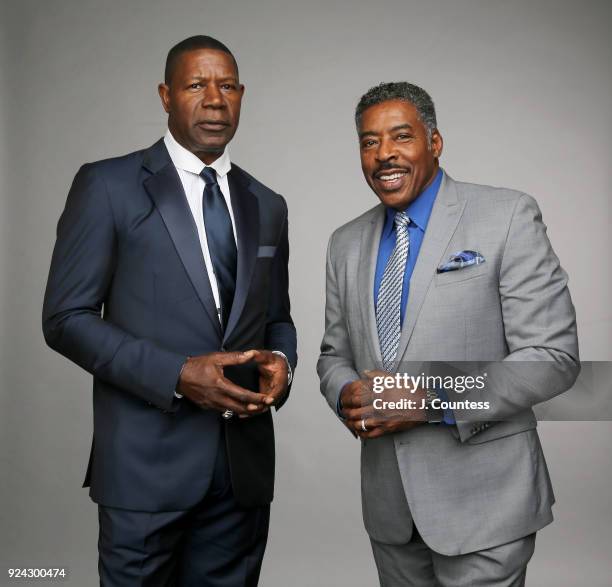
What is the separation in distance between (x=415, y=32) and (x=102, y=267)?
128 inches

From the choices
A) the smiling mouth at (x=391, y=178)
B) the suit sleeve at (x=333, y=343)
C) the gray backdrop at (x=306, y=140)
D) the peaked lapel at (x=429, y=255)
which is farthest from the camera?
the gray backdrop at (x=306, y=140)

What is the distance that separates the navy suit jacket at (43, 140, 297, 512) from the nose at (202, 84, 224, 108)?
A: 23 centimetres

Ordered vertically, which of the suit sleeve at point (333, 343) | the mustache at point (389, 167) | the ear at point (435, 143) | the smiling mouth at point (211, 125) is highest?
the smiling mouth at point (211, 125)

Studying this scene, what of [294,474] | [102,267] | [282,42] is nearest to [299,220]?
[282,42]

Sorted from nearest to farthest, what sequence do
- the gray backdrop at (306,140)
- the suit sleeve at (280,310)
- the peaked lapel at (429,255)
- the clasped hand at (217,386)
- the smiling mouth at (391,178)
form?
the clasped hand at (217,386) < the peaked lapel at (429,255) < the smiling mouth at (391,178) < the suit sleeve at (280,310) < the gray backdrop at (306,140)

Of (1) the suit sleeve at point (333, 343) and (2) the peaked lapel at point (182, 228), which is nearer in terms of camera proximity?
(2) the peaked lapel at point (182, 228)

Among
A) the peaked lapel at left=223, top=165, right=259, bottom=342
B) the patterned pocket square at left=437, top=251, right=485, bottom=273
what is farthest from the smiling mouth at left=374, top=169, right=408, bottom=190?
the peaked lapel at left=223, top=165, right=259, bottom=342

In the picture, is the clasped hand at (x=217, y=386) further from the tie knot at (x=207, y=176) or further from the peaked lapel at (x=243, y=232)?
the tie knot at (x=207, y=176)

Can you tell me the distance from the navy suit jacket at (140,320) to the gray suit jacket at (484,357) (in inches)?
21.2

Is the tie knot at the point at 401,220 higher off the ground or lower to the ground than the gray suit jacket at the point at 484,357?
higher

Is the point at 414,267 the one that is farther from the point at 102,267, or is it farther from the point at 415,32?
the point at 415,32

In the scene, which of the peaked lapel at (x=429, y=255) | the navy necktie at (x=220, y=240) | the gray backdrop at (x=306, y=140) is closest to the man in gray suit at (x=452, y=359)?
the peaked lapel at (x=429, y=255)

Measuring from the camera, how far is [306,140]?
19.0ft

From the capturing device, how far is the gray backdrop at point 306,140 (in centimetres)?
572
